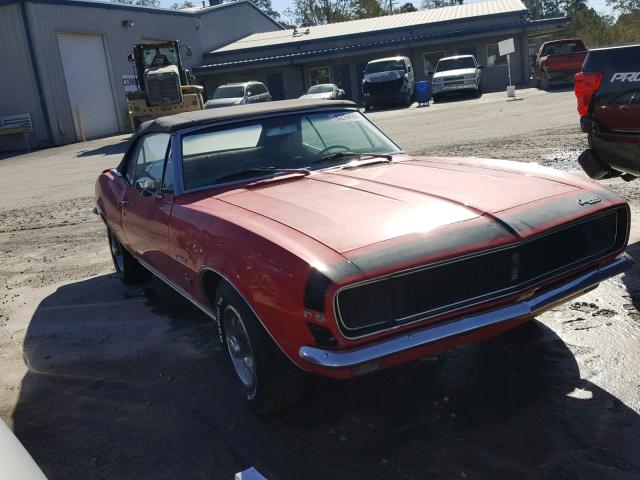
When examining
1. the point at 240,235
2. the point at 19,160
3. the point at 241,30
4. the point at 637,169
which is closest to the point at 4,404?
the point at 240,235

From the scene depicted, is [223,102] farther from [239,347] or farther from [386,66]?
[239,347]

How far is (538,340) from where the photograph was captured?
404 cm

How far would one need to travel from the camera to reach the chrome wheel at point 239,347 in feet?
11.4

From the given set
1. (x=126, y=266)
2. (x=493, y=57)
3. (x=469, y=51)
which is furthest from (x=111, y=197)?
(x=493, y=57)

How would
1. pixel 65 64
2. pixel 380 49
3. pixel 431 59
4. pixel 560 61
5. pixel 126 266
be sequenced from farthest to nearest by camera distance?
pixel 431 59 < pixel 380 49 < pixel 65 64 < pixel 560 61 < pixel 126 266

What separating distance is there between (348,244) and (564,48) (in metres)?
27.7

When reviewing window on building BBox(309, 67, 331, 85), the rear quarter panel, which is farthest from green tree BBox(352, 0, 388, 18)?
the rear quarter panel

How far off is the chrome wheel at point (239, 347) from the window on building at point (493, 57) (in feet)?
113

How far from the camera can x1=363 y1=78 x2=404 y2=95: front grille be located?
2766cm

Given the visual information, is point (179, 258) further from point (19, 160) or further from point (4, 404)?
point (19, 160)

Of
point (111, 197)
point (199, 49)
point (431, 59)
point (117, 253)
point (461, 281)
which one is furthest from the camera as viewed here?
point (199, 49)

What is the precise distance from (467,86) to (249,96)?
9.21 metres

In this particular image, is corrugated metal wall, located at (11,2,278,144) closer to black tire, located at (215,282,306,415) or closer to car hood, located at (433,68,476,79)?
car hood, located at (433,68,476,79)

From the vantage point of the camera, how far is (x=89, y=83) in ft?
96.2
